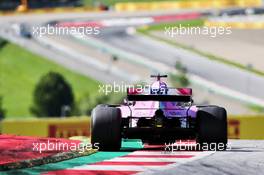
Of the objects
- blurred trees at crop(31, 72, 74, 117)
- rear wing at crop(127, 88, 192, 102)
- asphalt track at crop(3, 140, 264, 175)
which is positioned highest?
blurred trees at crop(31, 72, 74, 117)

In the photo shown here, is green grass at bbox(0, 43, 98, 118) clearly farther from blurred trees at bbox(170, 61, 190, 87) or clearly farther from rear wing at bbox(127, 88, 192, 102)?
rear wing at bbox(127, 88, 192, 102)

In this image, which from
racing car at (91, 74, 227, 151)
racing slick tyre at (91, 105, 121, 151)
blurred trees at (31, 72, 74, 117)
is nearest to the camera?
racing slick tyre at (91, 105, 121, 151)

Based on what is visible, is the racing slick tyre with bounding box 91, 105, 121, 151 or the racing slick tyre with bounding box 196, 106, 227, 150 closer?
the racing slick tyre with bounding box 91, 105, 121, 151

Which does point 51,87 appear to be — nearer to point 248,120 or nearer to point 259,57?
point 259,57

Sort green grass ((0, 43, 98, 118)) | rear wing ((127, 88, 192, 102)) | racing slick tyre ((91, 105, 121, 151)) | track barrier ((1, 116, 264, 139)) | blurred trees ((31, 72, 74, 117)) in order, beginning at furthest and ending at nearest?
1. green grass ((0, 43, 98, 118))
2. blurred trees ((31, 72, 74, 117))
3. track barrier ((1, 116, 264, 139))
4. rear wing ((127, 88, 192, 102))
5. racing slick tyre ((91, 105, 121, 151))

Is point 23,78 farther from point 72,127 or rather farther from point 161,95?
point 161,95

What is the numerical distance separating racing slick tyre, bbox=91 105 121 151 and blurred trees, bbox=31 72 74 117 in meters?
64.3

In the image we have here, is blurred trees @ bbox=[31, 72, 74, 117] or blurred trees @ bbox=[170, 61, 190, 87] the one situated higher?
blurred trees @ bbox=[170, 61, 190, 87]

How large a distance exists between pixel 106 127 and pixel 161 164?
10.4ft

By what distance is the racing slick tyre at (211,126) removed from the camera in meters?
18.8

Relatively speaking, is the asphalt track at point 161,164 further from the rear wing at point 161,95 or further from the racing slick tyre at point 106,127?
the rear wing at point 161,95

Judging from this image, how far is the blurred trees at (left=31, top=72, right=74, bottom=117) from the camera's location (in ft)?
277

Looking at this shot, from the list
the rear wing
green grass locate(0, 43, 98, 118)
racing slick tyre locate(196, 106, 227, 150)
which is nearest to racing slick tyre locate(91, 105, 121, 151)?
the rear wing

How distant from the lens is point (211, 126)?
18.8 m
